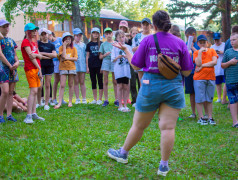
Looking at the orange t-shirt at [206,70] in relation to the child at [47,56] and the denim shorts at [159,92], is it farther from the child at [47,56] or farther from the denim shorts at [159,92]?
the child at [47,56]

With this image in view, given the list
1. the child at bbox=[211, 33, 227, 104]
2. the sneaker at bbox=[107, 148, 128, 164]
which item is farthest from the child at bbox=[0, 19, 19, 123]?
the child at bbox=[211, 33, 227, 104]

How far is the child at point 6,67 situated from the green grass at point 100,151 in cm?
53

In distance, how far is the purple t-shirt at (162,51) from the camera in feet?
10.3

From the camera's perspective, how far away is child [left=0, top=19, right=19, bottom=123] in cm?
541

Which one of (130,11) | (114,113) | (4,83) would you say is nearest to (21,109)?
(4,83)

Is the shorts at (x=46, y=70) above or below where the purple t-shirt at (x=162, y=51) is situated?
below

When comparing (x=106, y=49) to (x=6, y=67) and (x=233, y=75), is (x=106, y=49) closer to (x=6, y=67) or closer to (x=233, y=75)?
(x=6, y=67)

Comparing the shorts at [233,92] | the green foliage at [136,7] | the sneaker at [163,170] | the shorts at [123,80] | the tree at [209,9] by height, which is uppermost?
the green foliage at [136,7]

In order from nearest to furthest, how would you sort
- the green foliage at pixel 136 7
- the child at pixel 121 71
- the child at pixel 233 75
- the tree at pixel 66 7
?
1. the child at pixel 233 75
2. the child at pixel 121 71
3. the tree at pixel 66 7
4. the green foliage at pixel 136 7

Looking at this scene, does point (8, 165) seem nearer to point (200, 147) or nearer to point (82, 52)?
point (200, 147)

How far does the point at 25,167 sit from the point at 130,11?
67636 mm

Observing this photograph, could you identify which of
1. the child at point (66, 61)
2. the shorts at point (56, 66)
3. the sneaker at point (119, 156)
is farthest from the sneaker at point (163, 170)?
the shorts at point (56, 66)

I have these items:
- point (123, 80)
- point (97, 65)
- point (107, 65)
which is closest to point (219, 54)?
point (123, 80)

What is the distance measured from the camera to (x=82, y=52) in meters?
8.30
